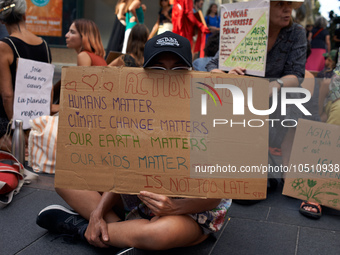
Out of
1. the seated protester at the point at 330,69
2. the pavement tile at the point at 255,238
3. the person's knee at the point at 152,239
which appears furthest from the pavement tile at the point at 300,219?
the seated protester at the point at 330,69

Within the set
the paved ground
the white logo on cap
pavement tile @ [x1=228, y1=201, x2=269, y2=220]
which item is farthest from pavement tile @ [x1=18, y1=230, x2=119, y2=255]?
the white logo on cap

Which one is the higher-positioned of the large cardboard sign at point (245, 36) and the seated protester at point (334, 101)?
the large cardboard sign at point (245, 36)

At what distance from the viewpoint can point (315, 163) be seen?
9.67ft

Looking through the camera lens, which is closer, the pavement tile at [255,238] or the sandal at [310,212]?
the pavement tile at [255,238]

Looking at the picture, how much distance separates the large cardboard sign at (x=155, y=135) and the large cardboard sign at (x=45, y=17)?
809 cm

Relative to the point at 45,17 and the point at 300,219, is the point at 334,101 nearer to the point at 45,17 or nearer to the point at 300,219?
the point at 300,219

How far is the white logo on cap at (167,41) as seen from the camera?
211 cm

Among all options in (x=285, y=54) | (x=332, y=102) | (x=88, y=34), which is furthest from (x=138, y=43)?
(x=332, y=102)

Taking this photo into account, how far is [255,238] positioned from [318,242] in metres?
0.40

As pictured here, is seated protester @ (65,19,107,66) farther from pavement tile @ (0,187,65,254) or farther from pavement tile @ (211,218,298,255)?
pavement tile @ (211,218,298,255)

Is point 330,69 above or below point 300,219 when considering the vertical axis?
above

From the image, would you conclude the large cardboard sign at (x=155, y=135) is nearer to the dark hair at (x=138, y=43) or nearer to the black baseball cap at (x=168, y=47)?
the black baseball cap at (x=168, y=47)

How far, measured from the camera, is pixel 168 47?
2090 mm

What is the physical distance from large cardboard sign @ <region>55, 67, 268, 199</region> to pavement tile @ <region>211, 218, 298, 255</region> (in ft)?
1.98
